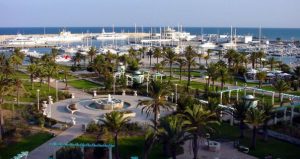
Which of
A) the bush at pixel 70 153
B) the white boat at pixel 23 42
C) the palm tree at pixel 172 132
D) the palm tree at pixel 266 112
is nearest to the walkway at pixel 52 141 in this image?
the bush at pixel 70 153

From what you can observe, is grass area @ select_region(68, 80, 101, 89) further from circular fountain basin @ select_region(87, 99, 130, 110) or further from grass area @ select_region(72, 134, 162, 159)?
grass area @ select_region(72, 134, 162, 159)

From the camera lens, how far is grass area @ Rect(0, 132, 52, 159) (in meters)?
33.7

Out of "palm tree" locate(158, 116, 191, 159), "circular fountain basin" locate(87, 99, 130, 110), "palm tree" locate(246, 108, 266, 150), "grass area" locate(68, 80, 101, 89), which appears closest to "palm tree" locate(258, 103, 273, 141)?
"palm tree" locate(246, 108, 266, 150)

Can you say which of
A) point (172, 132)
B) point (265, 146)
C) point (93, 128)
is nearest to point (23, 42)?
point (93, 128)

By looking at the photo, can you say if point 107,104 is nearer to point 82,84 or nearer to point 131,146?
point 131,146

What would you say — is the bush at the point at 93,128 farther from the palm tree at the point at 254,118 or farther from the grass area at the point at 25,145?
the palm tree at the point at 254,118

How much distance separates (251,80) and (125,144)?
47079mm

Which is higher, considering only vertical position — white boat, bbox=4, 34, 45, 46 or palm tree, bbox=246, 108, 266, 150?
white boat, bbox=4, 34, 45, 46

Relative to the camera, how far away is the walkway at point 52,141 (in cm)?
3322

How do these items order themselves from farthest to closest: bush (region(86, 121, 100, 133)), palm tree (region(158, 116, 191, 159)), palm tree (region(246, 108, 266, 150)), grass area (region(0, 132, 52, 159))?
bush (region(86, 121, 100, 133))
palm tree (region(246, 108, 266, 150))
grass area (region(0, 132, 52, 159))
palm tree (region(158, 116, 191, 159))

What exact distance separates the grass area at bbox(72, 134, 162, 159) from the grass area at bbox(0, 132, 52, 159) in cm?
329

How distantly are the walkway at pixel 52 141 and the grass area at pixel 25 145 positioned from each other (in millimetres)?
794

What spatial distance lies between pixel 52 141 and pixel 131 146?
24.6ft

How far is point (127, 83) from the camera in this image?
6775 centimetres
